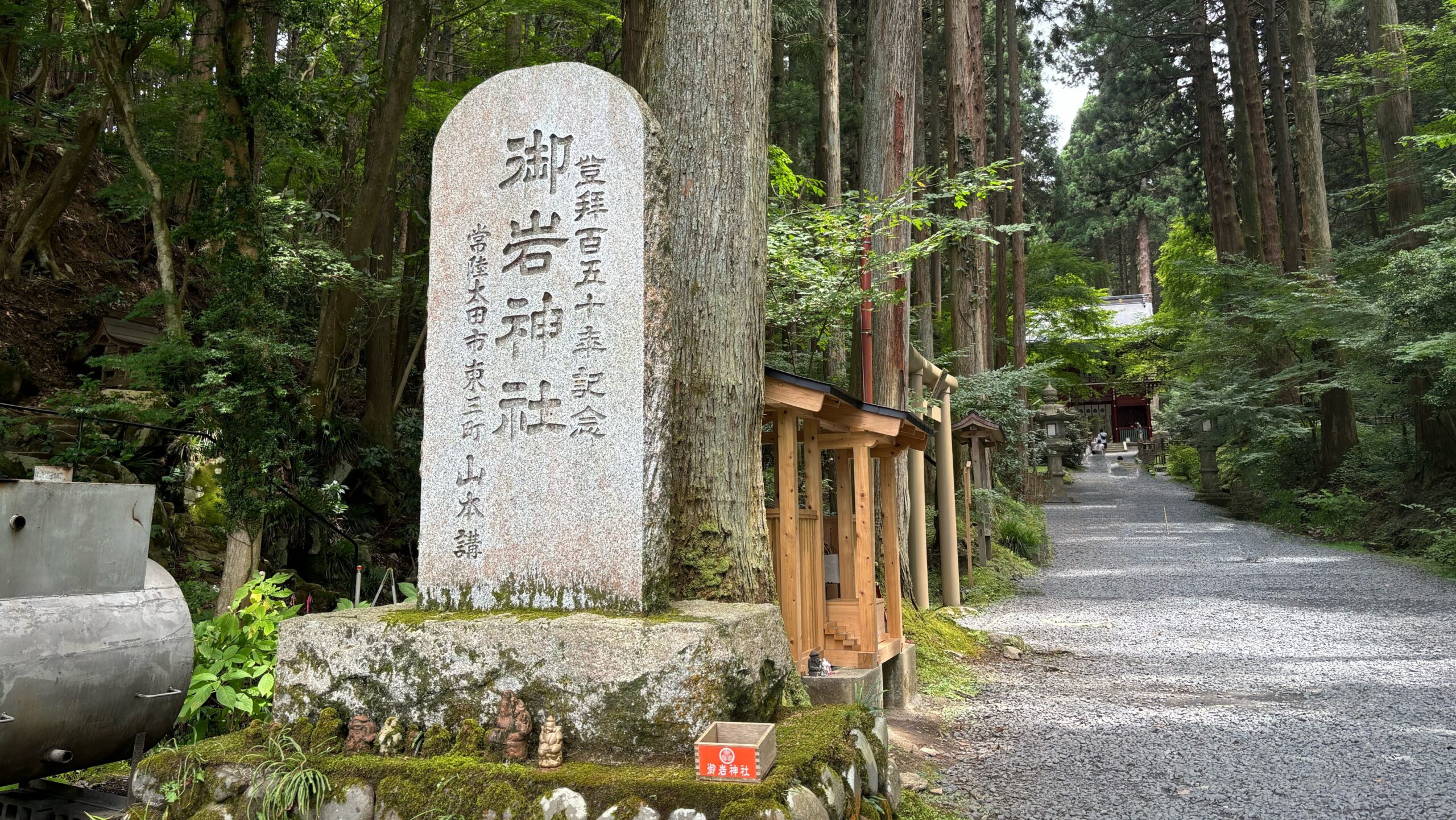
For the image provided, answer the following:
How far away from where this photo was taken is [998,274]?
2261cm

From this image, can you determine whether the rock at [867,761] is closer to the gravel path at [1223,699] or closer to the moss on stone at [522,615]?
the moss on stone at [522,615]

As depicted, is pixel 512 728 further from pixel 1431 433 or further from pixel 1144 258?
pixel 1144 258

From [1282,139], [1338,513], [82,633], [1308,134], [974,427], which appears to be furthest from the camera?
[1282,139]

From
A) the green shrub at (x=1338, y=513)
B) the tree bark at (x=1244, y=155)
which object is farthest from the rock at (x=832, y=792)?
the tree bark at (x=1244, y=155)

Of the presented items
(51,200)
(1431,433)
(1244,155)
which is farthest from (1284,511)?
(51,200)

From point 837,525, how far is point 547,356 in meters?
4.64

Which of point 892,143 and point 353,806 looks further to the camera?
point 892,143

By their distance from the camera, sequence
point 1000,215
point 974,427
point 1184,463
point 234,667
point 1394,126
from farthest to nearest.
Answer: point 1184,463, point 1000,215, point 1394,126, point 974,427, point 234,667

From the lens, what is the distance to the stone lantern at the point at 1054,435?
71.2 ft

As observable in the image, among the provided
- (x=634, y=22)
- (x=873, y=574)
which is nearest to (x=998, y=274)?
(x=873, y=574)

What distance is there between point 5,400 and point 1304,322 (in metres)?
19.0

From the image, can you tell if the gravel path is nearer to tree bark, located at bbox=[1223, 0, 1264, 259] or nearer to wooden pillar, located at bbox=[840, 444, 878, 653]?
wooden pillar, located at bbox=[840, 444, 878, 653]

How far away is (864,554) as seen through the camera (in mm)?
6289

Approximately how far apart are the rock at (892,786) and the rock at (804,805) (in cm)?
79
